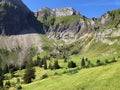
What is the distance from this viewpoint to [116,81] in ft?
204

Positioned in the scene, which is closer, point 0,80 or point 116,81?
point 116,81

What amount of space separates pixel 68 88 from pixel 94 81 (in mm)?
7394

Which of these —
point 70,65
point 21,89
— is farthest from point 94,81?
point 70,65

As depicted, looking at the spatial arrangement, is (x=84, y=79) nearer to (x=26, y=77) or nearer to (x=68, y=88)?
(x=68, y=88)

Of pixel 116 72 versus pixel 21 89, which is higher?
pixel 116 72

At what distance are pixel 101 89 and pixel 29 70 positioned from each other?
289 ft

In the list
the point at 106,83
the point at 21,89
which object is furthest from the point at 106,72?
the point at 21,89

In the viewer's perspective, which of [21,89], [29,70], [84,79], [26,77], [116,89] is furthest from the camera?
[29,70]

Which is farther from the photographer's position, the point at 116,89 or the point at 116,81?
the point at 116,81

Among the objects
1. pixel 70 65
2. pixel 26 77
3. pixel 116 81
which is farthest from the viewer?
pixel 70 65

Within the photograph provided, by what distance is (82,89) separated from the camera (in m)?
63.0

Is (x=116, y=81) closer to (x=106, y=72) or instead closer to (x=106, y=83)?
(x=106, y=83)

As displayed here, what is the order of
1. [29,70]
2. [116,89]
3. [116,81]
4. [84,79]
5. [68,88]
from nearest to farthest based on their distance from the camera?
[116,89], [116,81], [68,88], [84,79], [29,70]

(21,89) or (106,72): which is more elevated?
(106,72)
